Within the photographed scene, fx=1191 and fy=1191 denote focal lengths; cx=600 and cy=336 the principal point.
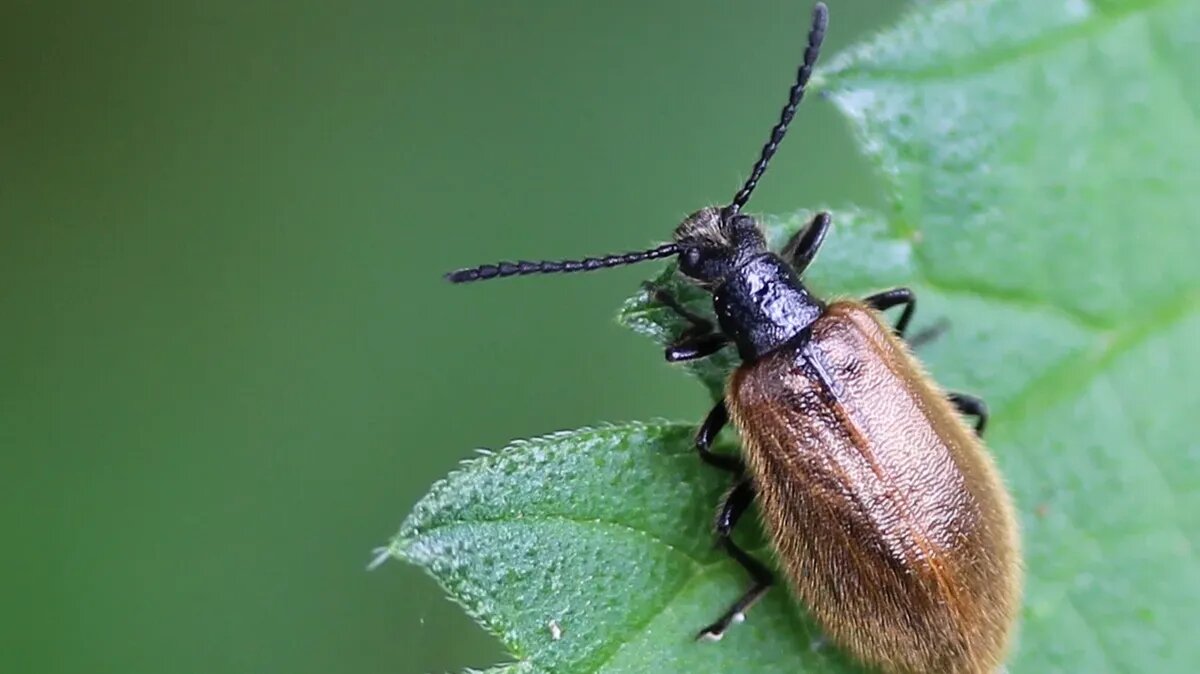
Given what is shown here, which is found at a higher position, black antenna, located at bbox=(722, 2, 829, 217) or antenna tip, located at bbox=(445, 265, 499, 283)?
black antenna, located at bbox=(722, 2, 829, 217)

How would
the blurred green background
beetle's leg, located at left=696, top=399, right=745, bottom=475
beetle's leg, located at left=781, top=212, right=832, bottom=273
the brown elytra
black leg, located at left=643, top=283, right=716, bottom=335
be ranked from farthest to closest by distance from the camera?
the blurred green background, beetle's leg, located at left=781, top=212, right=832, bottom=273, black leg, located at left=643, top=283, right=716, bottom=335, beetle's leg, located at left=696, top=399, right=745, bottom=475, the brown elytra

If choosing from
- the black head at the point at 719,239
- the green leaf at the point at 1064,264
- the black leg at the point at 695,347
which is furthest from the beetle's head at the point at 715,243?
the black leg at the point at 695,347

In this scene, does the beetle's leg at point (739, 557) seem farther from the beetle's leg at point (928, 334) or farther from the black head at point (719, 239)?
the beetle's leg at point (928, 334)

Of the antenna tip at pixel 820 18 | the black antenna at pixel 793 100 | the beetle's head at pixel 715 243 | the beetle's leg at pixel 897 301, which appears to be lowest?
the beetle's leg at pixel 897 301

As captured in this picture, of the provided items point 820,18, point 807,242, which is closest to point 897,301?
point 807,242

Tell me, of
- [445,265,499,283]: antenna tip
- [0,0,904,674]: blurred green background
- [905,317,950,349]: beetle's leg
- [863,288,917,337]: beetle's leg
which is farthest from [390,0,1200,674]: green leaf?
[0,0,904,674]: blurred green background

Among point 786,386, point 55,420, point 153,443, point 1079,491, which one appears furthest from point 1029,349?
point 55,420

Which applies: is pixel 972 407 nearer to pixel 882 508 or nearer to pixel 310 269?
pixel 882 508

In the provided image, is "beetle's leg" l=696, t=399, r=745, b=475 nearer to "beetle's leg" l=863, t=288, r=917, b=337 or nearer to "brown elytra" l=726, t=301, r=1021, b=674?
"brown elytra" l=726, t=301, r=1021, b=674
